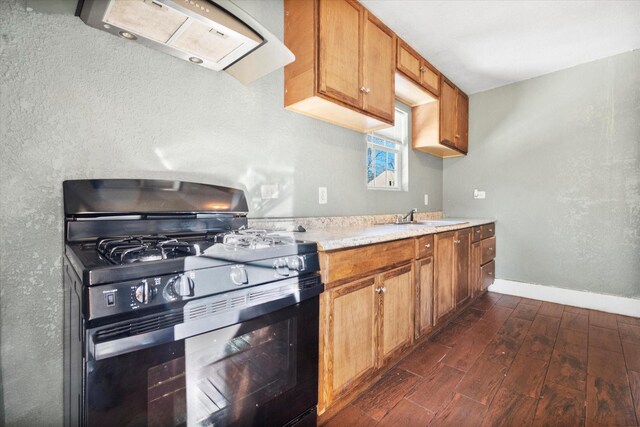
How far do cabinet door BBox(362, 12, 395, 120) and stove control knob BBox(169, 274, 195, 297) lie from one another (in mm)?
1627

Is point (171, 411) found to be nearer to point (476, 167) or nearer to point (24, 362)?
point (24, 362)

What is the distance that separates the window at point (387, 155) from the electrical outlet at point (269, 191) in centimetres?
112

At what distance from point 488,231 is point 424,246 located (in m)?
1.66

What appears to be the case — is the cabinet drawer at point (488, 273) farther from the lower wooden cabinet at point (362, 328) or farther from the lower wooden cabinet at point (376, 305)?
the lower wooden cabinet at point (362, 328)

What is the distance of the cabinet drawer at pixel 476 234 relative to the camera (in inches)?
109

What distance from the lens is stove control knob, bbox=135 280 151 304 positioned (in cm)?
73

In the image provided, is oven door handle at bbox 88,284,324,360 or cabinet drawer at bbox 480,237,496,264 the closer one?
oven door handle at bbox 88,284,324,360

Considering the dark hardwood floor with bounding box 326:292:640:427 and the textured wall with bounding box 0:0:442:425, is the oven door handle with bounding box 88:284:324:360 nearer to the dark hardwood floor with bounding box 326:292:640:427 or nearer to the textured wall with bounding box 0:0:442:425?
the textured wall with bounding box 0:0:442:425

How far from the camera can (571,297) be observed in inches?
116

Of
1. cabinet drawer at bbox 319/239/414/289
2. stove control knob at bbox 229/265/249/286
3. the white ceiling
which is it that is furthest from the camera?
the white ceiling

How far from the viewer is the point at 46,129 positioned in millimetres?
1078

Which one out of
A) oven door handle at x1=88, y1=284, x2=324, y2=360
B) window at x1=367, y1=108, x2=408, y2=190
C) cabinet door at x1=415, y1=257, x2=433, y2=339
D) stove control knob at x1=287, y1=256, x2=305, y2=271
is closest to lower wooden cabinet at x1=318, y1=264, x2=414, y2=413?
cabinet door at x1=415, y1=257, x2=433, y2=339

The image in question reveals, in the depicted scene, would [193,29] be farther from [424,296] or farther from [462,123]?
[462,123]

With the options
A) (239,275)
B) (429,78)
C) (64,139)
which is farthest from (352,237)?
(429,78)
